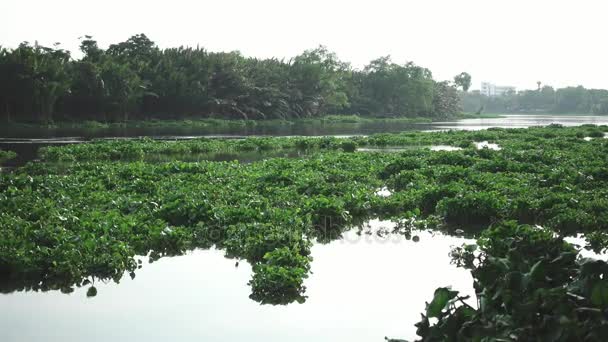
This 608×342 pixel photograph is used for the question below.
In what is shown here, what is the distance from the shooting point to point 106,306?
729cm

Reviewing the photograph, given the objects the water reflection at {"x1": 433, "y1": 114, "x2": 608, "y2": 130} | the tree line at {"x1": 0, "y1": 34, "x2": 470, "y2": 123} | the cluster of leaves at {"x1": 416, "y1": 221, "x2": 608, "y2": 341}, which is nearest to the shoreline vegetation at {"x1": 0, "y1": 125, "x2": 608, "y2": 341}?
the cluster of leaves at {"x1": 416, "y1": 221, "x2": 608, "y2": 341}

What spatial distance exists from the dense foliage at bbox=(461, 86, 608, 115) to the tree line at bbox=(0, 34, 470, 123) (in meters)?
52.8

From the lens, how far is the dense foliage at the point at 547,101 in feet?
479

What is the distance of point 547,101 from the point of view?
6270 inches

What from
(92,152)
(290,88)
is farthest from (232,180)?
(290,88)

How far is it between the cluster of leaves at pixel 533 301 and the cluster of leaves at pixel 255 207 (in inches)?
135

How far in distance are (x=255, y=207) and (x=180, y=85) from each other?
5089 cm

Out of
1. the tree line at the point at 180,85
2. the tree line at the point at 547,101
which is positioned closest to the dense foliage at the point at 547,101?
the tree line at the point at 547,101

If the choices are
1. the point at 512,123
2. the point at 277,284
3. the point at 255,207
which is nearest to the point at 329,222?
the point at 255,207

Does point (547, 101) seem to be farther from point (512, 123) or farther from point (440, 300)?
point (440, 300)

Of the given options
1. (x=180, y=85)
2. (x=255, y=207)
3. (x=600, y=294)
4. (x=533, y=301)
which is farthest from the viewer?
(x=180, y=85)

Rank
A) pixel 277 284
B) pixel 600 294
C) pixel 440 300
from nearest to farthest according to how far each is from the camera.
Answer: pixel 600 294 < pixel 440 300 < pixel 277 284

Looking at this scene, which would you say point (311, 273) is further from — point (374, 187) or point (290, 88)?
point (290, 88)

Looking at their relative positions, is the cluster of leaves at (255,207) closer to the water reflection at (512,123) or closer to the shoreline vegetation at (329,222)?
the shoreline vegetation at (329,222)
